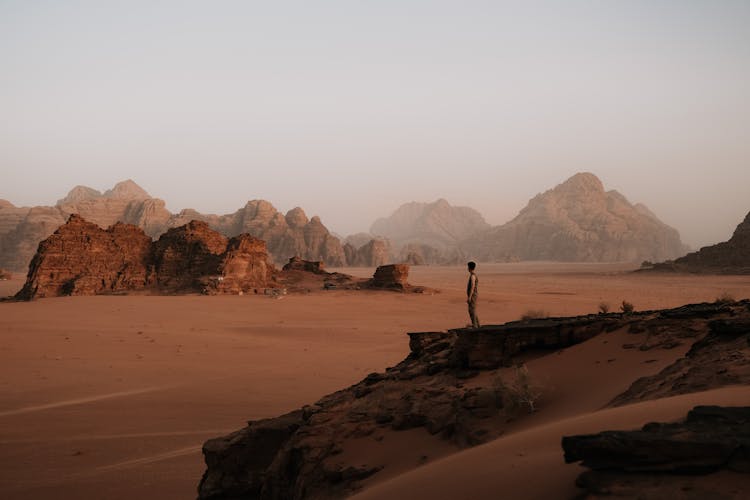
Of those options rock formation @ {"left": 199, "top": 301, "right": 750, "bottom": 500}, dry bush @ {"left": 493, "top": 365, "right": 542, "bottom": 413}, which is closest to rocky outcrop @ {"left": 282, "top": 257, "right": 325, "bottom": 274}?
rock formation @ {"left": 199, "top": 301, "right": 750, "bottom": 500}

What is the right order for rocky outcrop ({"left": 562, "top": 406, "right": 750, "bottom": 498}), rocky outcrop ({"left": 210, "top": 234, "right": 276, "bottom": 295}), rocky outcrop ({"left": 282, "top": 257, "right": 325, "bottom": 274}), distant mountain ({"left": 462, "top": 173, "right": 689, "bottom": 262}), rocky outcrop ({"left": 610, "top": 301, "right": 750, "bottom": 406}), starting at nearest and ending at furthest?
rocky outcrop ({"left": 562, "top": 406, "right": 750, "bottom": 498})
rocky outcrop ({"left": 610, "top": 301, "right": 750, "bottom": 406})
rocky outcrop ({"left": 210, "top": 234, "right": 276, "bottom": 295})
rocky outcrop ({"left": 282, "top": 257, "right": 325, "bottom": 274})
distant mountain ({"left": 462, "top": 173, "right": 689, "bottom": 262})

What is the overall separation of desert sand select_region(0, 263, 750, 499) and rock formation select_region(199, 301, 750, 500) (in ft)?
0.86

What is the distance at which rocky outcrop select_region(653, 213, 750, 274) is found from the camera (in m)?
60.1

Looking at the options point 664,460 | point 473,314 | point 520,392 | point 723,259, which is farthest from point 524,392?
point 723,259

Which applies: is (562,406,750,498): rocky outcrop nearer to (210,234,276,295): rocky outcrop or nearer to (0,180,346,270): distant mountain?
(210,234,276,295): rocky outcrop

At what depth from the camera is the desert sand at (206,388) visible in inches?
152

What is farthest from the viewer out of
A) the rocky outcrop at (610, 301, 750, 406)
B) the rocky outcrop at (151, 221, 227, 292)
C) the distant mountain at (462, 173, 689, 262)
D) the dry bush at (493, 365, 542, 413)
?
the distant mountain at (462, 173, 689, 262)

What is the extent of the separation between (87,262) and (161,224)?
247 feet

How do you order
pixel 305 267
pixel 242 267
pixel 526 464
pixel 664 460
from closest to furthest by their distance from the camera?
1. pixel 664 460
2. pixel 526 464
3. pixel 242 267
4. pixel 305 267

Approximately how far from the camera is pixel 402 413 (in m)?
5.43

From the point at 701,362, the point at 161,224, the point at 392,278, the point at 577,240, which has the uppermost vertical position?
the point at 577,240

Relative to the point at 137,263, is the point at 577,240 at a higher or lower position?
higher

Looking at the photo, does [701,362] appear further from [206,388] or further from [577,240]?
[577,240]

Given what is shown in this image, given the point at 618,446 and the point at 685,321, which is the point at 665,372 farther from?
the point at 618,446
